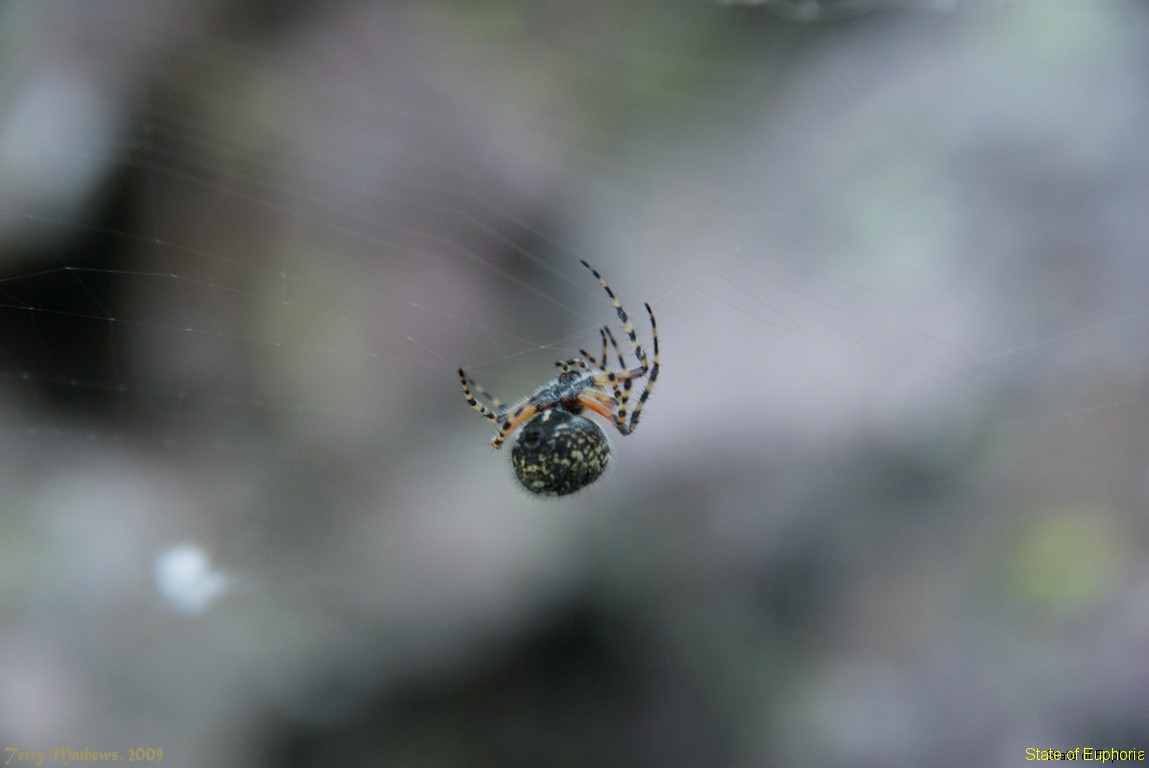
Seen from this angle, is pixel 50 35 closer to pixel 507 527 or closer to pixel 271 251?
pixel 271 251

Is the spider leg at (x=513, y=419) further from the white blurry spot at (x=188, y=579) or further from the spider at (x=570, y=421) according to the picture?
the white blurry spot at (x=188, y=579)

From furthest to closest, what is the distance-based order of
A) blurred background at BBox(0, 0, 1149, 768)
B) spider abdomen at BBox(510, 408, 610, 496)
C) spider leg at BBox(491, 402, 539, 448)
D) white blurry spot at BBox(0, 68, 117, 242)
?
blurred background at BBox(0, 0, 1149, 768)
white blurry spot at BBox(0, 68, 117, 242)
spider leg at BBox(491, 402, 539, 448)
spider abdomen at BBox(510, 408, 610, 496)

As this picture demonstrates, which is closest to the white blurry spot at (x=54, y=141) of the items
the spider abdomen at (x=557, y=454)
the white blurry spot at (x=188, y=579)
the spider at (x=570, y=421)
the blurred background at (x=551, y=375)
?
the blurred background at (x=551, y=375)

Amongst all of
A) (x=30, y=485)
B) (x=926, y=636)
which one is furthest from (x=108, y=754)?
(x=926, y=636)

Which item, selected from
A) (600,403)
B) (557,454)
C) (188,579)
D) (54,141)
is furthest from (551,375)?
(54,141)

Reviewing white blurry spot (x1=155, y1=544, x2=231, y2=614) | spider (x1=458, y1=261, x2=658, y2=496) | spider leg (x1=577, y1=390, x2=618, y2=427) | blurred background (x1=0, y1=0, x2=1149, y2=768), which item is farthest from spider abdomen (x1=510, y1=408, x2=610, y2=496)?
white blurry spot (x1=155, y1=544, x2=231, y2=614)

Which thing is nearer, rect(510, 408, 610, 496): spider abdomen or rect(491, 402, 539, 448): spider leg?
rect(510, 408, 610, 496): spider abdomen

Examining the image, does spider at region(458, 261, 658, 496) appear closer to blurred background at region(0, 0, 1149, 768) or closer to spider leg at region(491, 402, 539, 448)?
spider leg at region(491, 402, 539, 448)

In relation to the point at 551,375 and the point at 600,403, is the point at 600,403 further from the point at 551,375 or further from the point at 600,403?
the point at 551,375
